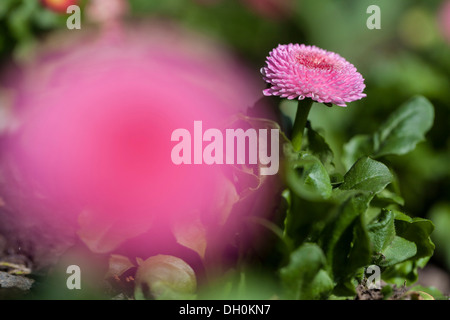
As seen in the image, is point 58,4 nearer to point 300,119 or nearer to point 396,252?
point 300,119

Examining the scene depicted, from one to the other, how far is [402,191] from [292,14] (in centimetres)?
109

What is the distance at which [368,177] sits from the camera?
1.00 metres

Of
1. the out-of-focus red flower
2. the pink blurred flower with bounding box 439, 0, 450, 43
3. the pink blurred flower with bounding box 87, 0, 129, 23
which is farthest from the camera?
the pink blurred flower with bounding box 439, 0, 450, 43

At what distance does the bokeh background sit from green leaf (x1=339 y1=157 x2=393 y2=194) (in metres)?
0.57

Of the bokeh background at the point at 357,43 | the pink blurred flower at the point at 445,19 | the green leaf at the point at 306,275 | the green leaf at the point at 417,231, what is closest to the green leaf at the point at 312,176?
the green leaf at the point at 306,275

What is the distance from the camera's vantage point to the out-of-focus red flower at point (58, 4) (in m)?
2.02

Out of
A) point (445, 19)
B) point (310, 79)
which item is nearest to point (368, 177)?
point (310, 79)

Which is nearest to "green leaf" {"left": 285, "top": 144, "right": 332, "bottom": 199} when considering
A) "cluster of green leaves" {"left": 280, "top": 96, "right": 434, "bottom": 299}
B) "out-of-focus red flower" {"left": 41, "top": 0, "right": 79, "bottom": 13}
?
"cluster of green leaves" {"left": 280, "top": 96, "right": 434, "bottom": 299}

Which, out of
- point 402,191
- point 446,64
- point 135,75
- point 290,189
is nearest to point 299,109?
point 290,189

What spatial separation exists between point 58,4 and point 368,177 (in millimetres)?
1517

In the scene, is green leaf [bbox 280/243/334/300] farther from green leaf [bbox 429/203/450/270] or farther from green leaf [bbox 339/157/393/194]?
green leaf [bbox 429/203/450/270]

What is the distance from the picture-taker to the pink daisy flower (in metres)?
0.94

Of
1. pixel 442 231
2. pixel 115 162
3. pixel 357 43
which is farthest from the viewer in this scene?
pixel 357 43
